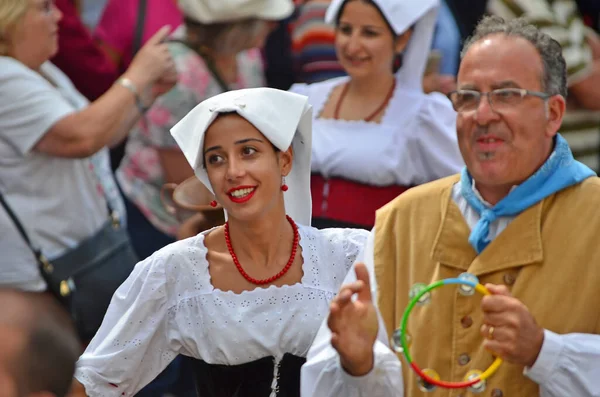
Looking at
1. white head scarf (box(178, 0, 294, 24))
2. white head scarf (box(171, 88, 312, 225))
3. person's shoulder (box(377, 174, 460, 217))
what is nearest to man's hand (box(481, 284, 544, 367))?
person's shoulder (box(377, 174, 460, 217))

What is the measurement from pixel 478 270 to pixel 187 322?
1014 millimetres

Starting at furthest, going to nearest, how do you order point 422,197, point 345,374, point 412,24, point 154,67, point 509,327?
point 412,24 → point 154,67 → point 422,197 → point 345,374 → point 509,327

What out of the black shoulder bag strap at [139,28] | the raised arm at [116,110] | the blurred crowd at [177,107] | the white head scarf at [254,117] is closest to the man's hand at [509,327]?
the white head scarf at [254,117]

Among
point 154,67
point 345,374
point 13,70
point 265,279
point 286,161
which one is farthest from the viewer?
point 154,67

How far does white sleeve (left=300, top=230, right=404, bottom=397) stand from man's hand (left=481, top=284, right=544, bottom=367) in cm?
34

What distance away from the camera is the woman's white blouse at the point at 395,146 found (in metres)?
5.87

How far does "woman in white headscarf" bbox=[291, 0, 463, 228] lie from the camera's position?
588 centimetres

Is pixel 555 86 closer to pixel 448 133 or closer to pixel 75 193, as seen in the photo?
pixel 448 133

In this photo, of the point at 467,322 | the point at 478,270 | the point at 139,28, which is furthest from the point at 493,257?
the point at 139,28

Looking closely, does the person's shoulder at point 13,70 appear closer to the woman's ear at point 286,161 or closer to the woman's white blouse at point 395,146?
the woman's white blouse at point 395,146

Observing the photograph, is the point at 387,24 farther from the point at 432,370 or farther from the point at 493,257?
the point at 432,370

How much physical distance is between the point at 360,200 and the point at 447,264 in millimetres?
2207

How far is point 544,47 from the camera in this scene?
368 cm

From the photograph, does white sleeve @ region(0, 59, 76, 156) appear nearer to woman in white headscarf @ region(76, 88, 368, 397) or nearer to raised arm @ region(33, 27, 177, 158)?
raised arm @ region(33, 27, 177, 158)
